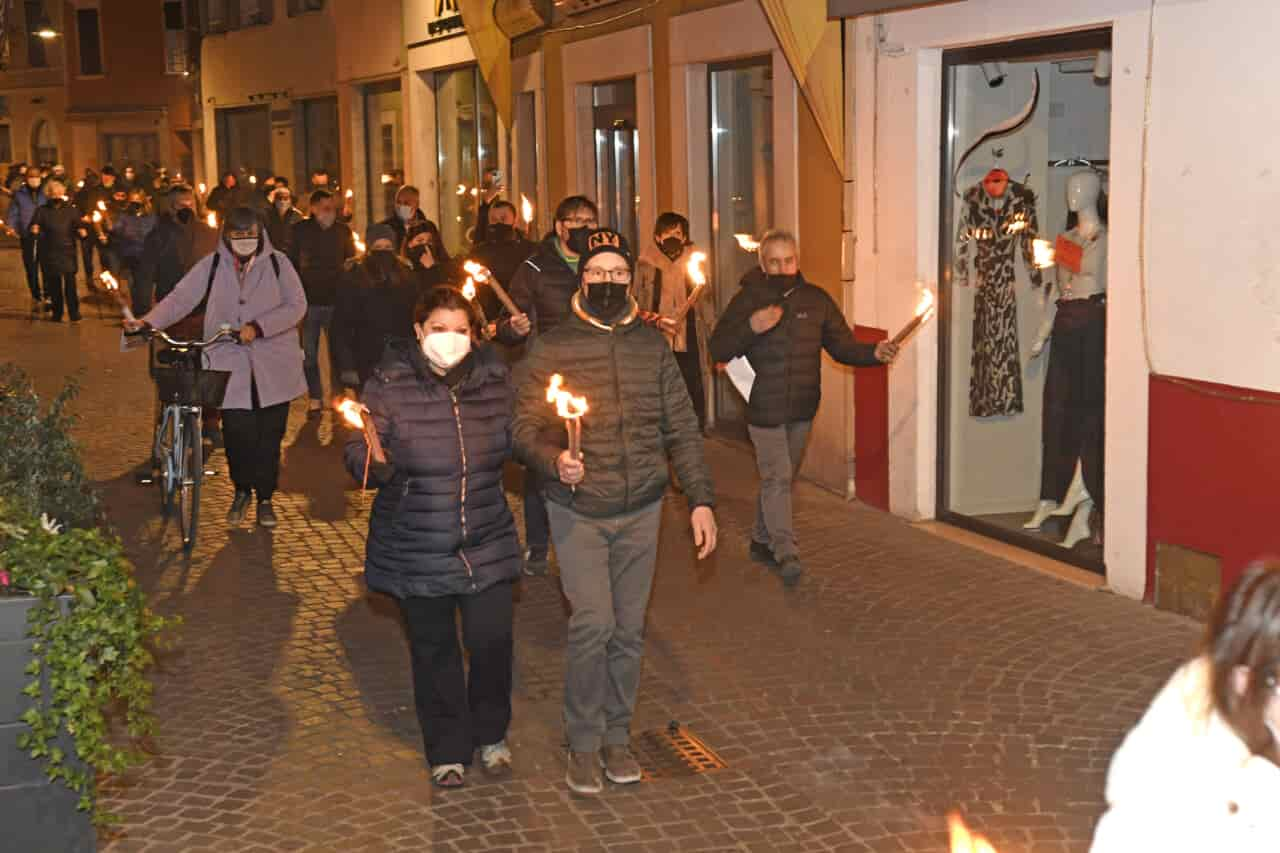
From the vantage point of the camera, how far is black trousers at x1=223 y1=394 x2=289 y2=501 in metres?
11.3

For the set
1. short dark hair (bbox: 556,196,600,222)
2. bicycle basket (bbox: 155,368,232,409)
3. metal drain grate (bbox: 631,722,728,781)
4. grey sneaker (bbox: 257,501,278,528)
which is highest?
short dark hair (bbox: 556,196,600,222)

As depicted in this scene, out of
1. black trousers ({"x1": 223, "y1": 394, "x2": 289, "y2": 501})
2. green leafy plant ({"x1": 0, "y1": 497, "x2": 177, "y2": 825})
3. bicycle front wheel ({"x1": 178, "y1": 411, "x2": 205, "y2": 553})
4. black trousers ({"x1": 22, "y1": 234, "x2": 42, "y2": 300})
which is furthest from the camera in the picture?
black trousers ({"x1": 22, "y1": 234, "x2": 42, "y2": 300})

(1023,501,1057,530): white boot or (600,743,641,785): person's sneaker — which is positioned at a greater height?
(1023,501,1057,530): white boot

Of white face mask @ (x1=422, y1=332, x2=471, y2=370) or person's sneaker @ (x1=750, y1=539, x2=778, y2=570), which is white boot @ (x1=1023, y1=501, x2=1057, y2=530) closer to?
person's sneaker @ (x1=750, y1=539, x2=778, y2=570)

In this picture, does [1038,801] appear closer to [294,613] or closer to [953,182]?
[294,613]

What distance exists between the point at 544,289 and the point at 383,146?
17506 millimetres

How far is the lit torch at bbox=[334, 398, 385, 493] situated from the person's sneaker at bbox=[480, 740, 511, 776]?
1214mm

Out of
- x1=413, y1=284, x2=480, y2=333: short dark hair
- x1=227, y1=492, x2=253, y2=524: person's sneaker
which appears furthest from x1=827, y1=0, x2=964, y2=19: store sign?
x1=413, y1=284, x2=480, y2=333: short dark hair

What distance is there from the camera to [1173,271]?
9.03 metres

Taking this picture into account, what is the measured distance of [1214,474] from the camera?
29.1 ft

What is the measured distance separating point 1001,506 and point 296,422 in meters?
7.23

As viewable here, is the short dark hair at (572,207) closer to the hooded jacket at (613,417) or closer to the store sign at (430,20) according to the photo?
the hooded jacket at (613,417)

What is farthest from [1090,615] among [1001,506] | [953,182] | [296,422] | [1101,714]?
[296,422]

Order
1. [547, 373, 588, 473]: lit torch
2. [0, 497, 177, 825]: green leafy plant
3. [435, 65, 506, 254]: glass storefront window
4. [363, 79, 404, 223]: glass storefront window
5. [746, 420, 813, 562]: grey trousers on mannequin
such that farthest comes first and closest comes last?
1. [363, 79, 404, 223]: glass storefront window
2. [435, 65, 506, 254]: glass storefront window
3. [746, 420, 813, 562]: grey trousers on mannequin
4. [547, 373, 588, 473]: lit torch
5. [0, 497, 177, 825]: green leafy plant
